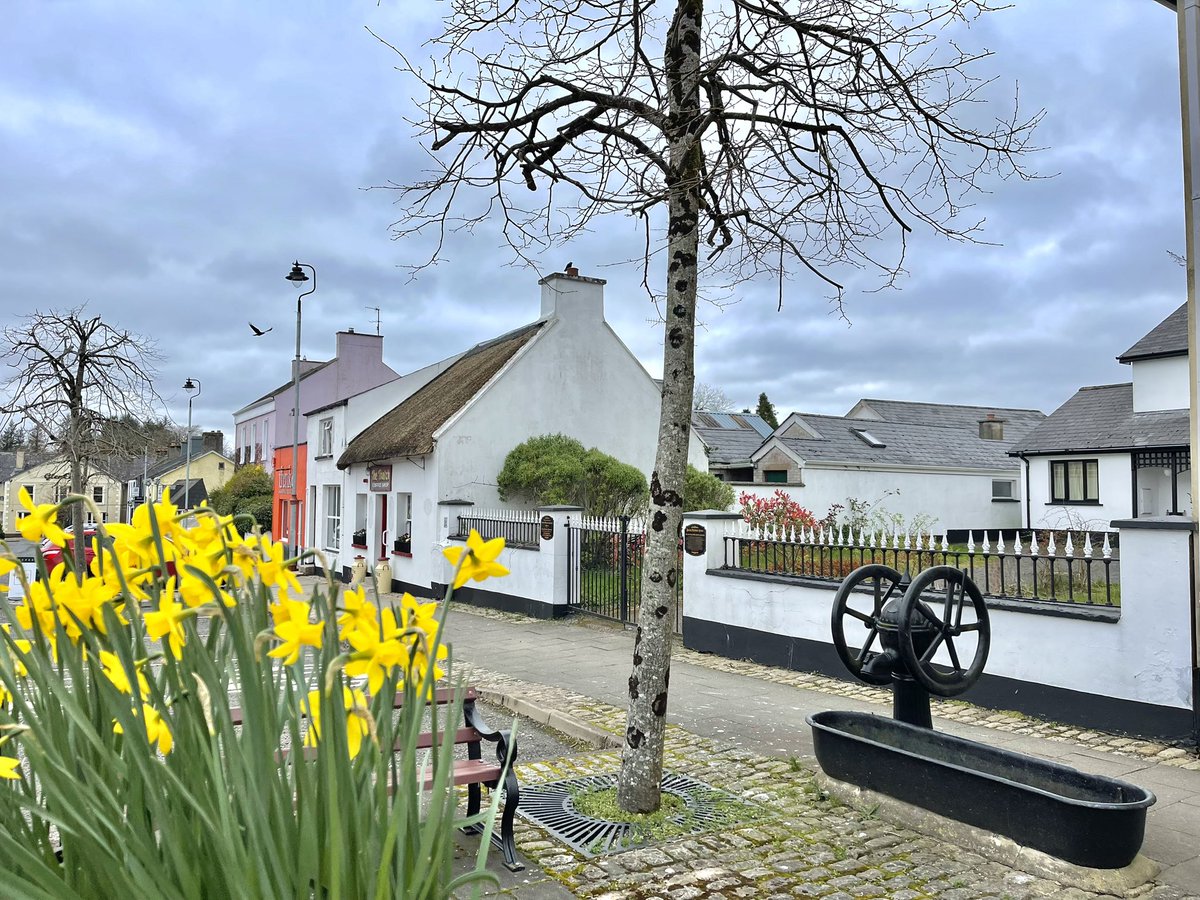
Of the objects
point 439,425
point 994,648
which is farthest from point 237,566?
point 439,425

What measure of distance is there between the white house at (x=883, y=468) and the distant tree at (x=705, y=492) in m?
10.3

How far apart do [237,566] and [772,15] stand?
4.81 m

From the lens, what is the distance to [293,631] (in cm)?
168

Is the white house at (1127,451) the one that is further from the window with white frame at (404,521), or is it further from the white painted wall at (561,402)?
the window with white frame at (404,521)

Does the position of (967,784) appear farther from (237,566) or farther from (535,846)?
(237,566)

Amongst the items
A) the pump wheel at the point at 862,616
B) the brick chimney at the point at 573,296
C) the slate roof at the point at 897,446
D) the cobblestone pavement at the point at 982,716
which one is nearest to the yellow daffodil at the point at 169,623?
the pump wheel at the point at 862,616

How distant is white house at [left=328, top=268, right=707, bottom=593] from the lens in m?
18.6

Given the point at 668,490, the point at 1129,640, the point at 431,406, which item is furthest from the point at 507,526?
the point at 668,490

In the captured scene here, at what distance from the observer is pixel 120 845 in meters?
1.78

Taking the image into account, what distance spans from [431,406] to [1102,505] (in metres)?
21.1

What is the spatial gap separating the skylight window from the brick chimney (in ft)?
59.7

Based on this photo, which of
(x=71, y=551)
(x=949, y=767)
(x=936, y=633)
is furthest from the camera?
(x=936, y=633)

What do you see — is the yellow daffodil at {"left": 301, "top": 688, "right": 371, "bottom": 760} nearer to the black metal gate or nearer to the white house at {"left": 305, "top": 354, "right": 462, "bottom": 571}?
the black metal gate

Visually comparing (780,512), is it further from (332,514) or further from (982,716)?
(332,514)
